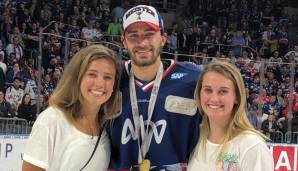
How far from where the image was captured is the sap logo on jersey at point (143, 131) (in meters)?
3.66

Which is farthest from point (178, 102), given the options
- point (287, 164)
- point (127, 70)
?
point (287, 164)

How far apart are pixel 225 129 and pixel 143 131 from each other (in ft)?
1.73

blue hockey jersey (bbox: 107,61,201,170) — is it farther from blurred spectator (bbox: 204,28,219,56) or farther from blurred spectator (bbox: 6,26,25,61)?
blurred spectator (bbox: 204,28,219,56)

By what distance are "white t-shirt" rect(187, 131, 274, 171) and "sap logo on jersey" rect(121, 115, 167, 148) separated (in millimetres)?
368

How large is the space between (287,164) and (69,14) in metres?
8.53

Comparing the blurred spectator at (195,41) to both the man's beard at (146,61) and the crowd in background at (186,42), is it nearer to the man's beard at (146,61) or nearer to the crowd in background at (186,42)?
the crowd in background at (186,42)

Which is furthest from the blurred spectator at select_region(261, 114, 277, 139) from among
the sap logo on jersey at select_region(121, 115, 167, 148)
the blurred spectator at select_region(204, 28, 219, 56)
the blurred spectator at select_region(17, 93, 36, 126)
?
the sap logo on jersey at select_region(121, 115, 167, 148)

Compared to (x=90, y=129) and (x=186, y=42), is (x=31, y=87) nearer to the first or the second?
(x=186, y=42)

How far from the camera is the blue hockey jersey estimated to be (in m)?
3.68

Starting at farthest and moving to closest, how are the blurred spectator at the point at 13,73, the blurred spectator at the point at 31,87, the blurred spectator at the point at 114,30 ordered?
the blurred spectator at the point at 114,30 < the blurred spectator at the point at 13,73 < the blurred spectator at the point at 31,87

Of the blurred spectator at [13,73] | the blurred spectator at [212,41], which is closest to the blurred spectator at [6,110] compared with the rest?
the blurred spectator at [13,73]

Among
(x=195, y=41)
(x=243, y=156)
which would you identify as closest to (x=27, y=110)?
Answer: (x=195, y=41)

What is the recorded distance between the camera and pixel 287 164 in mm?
9211

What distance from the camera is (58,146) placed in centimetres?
338
